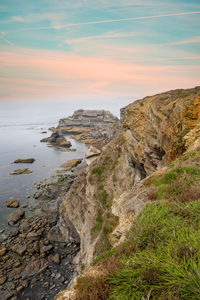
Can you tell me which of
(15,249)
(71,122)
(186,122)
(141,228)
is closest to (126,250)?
(141,228)

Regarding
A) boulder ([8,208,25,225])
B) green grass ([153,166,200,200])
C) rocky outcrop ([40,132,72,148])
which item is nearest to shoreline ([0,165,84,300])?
boulder ([8,208,25,225])

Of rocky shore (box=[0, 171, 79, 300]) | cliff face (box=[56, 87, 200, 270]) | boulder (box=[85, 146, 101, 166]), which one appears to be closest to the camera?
cliff face (box=[56, 87, 200, 270])

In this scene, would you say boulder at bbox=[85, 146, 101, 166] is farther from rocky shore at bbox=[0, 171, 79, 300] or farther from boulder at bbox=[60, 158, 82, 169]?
rocky shore at bbox=[0, 171, 79, 300]

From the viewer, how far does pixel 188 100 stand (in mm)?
16312

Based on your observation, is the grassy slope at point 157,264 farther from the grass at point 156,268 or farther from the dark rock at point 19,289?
the dark rock at point 19,289

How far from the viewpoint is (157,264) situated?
10.0 feet

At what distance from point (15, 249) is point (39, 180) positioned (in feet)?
108

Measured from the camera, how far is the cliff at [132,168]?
35.9ft

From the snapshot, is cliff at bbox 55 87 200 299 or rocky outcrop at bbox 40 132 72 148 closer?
cliff at bbox 55 87 200 299

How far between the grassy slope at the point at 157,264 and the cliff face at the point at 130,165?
3.87m

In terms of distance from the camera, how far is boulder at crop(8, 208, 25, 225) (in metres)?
35.2

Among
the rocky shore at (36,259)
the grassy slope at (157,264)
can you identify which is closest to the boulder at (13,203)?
the rocky shore at (36,259)

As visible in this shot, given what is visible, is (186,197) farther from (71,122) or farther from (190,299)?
(71,122)

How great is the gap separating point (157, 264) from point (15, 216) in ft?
133
